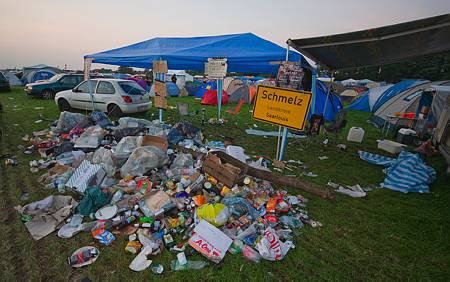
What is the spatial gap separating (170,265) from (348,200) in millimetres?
3075

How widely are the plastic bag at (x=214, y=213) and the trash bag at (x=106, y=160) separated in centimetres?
202

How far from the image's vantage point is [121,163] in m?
4.22

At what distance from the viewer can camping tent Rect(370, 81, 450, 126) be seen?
362 inches

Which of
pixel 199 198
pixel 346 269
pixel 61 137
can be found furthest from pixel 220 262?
pixel 61 137

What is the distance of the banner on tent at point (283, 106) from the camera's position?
14.1 feet

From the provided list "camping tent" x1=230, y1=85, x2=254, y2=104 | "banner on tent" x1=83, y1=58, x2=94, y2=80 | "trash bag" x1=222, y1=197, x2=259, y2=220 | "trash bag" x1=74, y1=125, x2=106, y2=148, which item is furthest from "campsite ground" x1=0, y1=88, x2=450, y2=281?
"camping tent" x1=230, y1=85, x2=254, y2=104

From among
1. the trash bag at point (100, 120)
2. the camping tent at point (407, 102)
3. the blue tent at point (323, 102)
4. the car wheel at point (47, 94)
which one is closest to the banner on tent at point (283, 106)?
the trash bag at point (100, 120)

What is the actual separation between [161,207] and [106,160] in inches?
68.6

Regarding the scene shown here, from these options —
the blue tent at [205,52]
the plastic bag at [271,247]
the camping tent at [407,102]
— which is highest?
the blue tent at [205,52]

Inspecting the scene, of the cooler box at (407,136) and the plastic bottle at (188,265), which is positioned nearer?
the plastic bottle at (188,265)

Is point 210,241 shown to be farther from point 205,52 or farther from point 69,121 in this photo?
point 205,52

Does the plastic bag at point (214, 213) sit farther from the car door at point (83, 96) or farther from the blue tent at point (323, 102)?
the blue tent at point (323, 102)

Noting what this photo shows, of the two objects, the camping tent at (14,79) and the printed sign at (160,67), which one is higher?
the printed sign at (160,67)

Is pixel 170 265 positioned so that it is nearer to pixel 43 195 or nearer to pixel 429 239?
pixel 43 195
